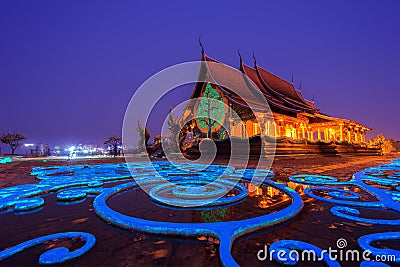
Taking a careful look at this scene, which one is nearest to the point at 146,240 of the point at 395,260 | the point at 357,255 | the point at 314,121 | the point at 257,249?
the point at 257,249

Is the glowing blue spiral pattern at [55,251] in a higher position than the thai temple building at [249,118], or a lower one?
lower

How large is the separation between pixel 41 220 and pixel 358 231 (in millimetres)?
2969

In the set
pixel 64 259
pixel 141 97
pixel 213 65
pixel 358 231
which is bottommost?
pixel 358 231

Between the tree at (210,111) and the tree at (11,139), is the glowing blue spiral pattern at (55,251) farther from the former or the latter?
the tree at (11,139)

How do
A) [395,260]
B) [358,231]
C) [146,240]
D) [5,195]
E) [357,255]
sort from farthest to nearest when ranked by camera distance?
[5,195]
[358,231]
[146,240]
[357,255]
[395,260]

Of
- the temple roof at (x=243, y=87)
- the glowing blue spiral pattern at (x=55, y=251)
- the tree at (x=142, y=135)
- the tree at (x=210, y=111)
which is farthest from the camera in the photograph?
the tree at (x=142, y=135)

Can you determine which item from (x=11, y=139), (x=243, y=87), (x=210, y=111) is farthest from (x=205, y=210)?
(x=11, y=139)

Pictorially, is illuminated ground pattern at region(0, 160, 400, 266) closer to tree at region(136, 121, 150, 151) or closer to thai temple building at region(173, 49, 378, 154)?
thai temple building at region(173, 49, 378, 154)

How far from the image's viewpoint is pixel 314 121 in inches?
744

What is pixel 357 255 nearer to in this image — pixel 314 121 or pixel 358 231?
pixel 358 231

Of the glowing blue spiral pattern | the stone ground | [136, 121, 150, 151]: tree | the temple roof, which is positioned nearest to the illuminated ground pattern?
the glowing blue spiral pattern

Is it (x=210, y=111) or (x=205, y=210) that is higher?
(x=210, y=111)

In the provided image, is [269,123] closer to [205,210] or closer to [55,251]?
[205,210]

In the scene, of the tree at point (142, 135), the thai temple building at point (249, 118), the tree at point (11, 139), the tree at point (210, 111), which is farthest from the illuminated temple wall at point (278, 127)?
the tree at point (11, 139)
